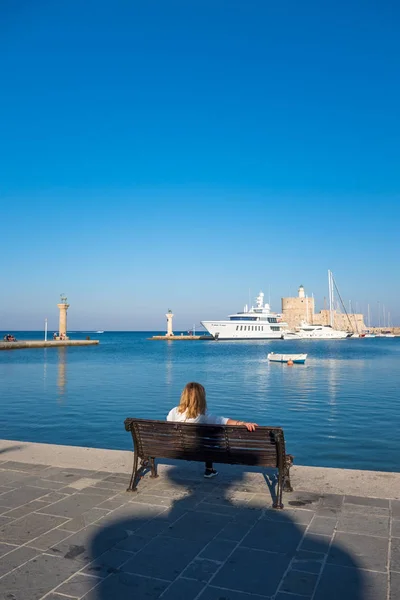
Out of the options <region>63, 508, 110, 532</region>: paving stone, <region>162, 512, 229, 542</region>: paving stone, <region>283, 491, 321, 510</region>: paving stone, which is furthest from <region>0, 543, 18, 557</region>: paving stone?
<region>283, 491, 321, 510</region>: paving stone

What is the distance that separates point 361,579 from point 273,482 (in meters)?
2.39

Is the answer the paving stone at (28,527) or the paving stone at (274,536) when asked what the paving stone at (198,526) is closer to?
the paving stone at (274,536)

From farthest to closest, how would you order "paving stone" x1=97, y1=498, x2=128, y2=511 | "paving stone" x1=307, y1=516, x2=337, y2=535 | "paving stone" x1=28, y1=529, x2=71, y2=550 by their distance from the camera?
"paving stone" x1=97, y1=498, x2=128, y2=511 < "paving stone" x1=307, y1=516, x2=337, y2=535 < "paving stone" x1=28, y1=529, x2=71, y2=550

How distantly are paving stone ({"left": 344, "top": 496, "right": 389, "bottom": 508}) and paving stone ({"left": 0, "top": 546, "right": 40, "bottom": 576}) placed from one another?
2982 mm

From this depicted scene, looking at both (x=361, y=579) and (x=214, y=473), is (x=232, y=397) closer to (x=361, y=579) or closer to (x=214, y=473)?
(x=214, y=473)

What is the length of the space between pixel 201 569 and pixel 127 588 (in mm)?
559

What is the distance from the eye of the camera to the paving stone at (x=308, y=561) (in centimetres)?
369

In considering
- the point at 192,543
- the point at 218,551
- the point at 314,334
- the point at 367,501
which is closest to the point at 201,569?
the point at 218,551

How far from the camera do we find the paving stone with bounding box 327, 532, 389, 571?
12.3 ft

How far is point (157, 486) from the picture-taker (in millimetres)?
5711

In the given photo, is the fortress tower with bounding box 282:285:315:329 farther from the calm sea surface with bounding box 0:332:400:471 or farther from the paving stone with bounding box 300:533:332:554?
the paving stone with bounding box 300:533:332:554

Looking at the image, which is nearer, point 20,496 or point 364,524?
point 364,524

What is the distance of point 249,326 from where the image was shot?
107 m

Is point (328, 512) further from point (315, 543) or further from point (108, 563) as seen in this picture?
point (108, 563)
